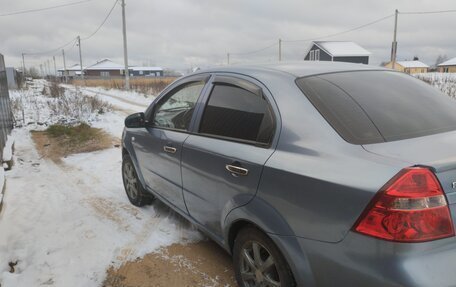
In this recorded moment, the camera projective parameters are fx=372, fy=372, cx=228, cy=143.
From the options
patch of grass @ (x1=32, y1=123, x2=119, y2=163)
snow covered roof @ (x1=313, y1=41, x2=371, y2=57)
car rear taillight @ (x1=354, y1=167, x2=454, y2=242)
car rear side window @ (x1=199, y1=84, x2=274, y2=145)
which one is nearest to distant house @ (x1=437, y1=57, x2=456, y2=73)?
snow covered roof @ (x1=313, y1=41, x2=371, y2=57)

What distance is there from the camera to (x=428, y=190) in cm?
166

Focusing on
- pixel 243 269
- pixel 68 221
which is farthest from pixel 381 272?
pixel 68 221

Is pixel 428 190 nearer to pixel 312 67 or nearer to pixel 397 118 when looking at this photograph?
pixel 397 118

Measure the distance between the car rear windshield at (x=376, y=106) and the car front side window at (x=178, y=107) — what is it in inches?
49.2

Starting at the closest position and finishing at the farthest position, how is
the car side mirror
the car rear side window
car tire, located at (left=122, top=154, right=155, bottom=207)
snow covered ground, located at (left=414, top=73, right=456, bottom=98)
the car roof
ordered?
the car rear side window → the car roof → the car side mirror → car tire, located at (left=122, top=154, right=155, bottom=207) → snow covered ground, located at (left=414, top=73, right=456, bottom=98)

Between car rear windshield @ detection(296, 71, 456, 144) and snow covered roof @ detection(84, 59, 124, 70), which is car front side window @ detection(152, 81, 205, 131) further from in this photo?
snow covered roof @ detection(84, 59, 124, 70)

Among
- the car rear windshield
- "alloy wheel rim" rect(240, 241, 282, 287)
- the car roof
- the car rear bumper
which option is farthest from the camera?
the car roof

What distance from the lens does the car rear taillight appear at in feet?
5.43

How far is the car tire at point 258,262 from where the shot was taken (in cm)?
223

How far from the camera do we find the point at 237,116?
9.11ft

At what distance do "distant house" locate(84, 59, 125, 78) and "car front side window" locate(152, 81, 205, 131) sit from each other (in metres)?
104

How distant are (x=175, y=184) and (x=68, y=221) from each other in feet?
5.68

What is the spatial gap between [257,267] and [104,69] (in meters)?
113

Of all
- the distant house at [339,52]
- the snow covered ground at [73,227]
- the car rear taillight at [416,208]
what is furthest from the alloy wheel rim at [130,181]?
the distant house at [339,52]
